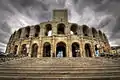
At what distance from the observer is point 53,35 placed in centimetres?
2072

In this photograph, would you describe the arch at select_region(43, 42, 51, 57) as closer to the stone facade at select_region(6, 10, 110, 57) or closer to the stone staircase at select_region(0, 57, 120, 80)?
the stone facade at select_region(6, 10, 110, 57)

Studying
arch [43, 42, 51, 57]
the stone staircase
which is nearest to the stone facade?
arch [43, 42, 51, 57]

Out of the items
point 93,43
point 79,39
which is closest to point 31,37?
point 79,39

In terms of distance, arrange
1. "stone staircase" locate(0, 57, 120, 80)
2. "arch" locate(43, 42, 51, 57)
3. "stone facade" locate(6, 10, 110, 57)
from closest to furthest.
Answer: "stone staircase" locate(0, 57, 120, 80), "stone facade" locate(6, 10, 110, 57), "arch" locate(43, 42, 51, 57)

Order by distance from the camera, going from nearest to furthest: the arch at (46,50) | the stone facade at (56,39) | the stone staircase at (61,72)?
the stone staircase at (61,72)
the stone facade at (56,39)
the arch at (46,50)

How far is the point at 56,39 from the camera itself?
2059cm

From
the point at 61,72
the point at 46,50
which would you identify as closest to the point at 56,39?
the point at 46,50

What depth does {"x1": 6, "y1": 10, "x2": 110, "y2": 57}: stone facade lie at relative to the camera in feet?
66.5

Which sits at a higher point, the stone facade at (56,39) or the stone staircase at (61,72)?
the stone facade at (56,39)

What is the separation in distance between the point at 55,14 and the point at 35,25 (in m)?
5.92

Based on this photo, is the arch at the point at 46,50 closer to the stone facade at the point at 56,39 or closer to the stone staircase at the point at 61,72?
the stone facade at the point at 56,39

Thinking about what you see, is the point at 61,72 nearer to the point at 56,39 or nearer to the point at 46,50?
the point at 56,39

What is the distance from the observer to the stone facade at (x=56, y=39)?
20.3 meters

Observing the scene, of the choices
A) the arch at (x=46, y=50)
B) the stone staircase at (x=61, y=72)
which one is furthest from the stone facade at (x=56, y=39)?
the stone staircase at (x=61, y=72)
